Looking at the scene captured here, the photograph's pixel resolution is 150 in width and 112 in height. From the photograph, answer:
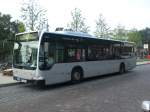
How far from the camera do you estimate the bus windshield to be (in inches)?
435

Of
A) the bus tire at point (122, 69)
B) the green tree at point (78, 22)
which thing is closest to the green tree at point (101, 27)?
the green tree at point (78, 22)

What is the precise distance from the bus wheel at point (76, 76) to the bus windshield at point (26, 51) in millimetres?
2680

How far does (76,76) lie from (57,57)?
76.8 inches

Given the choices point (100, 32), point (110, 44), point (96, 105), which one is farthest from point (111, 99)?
point (100, 32)

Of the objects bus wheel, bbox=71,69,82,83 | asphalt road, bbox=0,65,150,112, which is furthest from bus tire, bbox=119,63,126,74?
asphalt road, bbox=0,65,150,112

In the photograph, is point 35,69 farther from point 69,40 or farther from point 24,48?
point 69,40

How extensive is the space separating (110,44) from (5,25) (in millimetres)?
41391

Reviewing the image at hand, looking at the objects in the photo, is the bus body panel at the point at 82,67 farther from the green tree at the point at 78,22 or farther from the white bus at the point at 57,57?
the green tree at the point at 78,22

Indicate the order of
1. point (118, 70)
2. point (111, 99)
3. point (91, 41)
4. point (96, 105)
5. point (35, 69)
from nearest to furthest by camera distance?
point (96, 105) < point (111, 99) < point (35, 69) < point (91, 41) < point (118, 70)

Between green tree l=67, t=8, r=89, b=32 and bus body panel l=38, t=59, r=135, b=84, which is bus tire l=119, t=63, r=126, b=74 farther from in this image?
green tree l=67, t=8, r=89, b=32

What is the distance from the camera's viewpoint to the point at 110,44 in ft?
54.2

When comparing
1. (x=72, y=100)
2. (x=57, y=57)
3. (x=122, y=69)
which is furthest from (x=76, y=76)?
(x=122, y=69)

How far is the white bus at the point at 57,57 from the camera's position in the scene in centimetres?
1098

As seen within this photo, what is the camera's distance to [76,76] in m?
13.1
